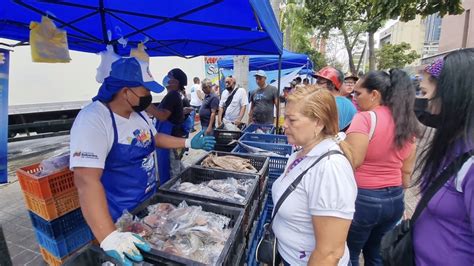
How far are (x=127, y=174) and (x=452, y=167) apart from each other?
5.74ft

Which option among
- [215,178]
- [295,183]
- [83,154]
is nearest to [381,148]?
[295,183]

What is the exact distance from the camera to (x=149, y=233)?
4.68ft

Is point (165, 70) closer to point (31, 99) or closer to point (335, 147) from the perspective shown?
point (31, 99)

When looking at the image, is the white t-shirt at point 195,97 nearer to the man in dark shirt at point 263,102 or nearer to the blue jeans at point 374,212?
the man in dark shirt at point 263,102

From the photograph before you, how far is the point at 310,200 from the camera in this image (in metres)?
1.17

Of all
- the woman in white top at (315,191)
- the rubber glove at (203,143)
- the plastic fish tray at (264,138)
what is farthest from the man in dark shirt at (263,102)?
the woman in white top at (315,191)

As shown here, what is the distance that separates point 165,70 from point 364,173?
8.68 metres

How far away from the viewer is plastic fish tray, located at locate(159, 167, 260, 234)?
1.64 metres

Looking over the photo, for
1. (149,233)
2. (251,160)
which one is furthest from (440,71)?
(251,160)

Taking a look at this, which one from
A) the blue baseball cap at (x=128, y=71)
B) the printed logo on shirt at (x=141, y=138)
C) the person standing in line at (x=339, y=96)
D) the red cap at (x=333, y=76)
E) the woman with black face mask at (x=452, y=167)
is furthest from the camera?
the red cap at (x=333, y=76)

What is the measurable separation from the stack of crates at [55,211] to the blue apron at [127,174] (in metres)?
0.68

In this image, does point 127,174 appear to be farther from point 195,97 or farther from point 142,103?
point 195,97

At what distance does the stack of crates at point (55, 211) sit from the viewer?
1997mm

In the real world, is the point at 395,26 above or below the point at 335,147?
above
